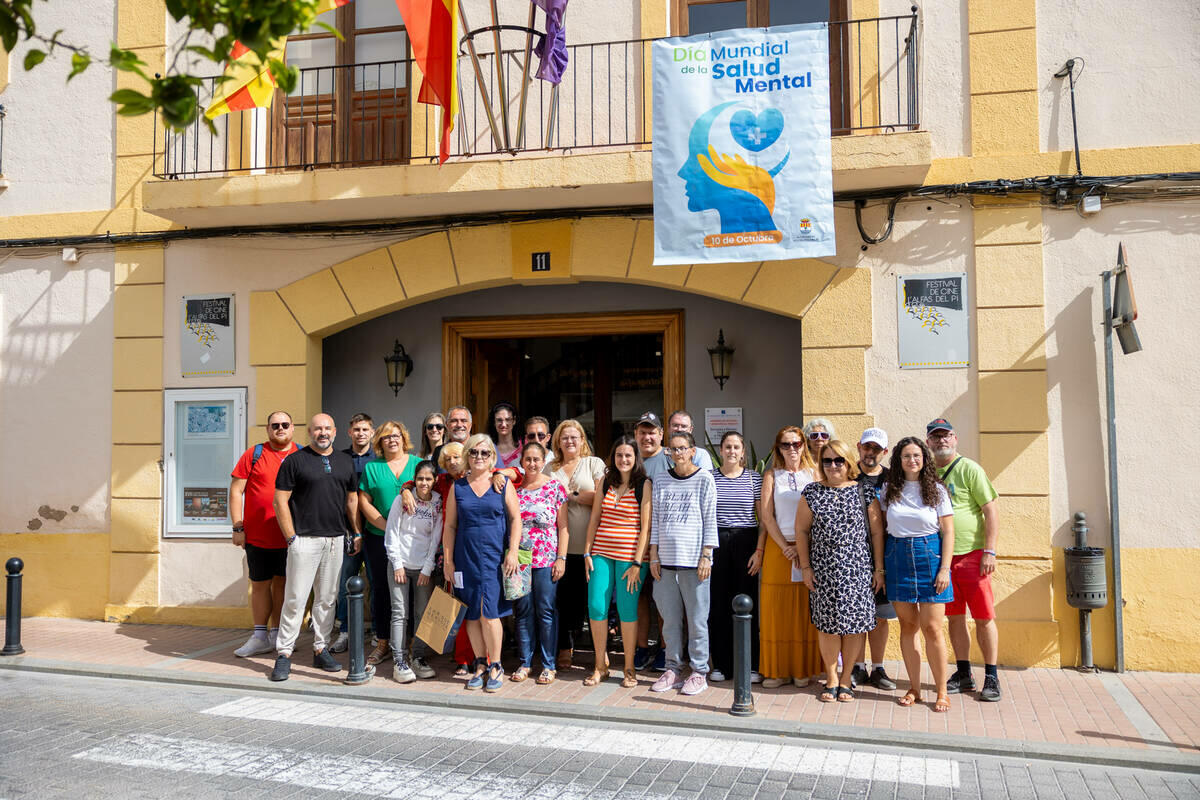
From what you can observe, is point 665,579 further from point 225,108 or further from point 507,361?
point 225,108

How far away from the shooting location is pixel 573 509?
6801 mm

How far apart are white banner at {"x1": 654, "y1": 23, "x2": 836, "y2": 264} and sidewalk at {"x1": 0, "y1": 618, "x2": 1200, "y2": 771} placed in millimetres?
3392

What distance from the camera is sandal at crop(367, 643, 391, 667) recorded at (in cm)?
697

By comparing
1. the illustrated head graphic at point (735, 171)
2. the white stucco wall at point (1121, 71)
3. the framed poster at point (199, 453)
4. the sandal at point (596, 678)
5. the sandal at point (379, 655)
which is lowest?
the sandal at point (596, 678)

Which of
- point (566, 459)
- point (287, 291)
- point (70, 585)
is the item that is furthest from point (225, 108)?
point (70, 585)

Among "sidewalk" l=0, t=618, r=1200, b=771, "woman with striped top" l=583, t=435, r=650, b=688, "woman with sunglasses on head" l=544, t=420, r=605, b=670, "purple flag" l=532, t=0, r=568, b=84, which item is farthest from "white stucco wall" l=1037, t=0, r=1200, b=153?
"woman with sunglasses on head" l=544, t=420, r=605, b=670

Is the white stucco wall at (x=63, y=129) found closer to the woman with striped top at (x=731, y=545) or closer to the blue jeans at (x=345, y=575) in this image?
the blue jeans at (x=345, y=575)

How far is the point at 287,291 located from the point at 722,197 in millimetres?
4249

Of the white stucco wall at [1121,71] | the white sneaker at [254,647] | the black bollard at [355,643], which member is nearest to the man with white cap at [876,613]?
the white stucco wall at [1121,71]

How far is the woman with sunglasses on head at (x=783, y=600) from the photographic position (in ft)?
21.1

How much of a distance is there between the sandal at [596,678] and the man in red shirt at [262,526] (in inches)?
100

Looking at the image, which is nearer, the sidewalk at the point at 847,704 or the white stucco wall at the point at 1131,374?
the sidewalk at the point at 847,704

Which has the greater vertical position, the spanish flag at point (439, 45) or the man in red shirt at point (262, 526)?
the spanish flag at point (439, 45)

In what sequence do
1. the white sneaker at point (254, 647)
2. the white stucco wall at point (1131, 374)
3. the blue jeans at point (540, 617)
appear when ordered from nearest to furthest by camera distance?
the blue jeans at point (540, 617) < the white stucco wall at point (1131, 374) < the white sneaker at point (254, 647)
